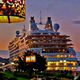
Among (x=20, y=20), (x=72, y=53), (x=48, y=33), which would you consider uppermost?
(x=48, y=33)

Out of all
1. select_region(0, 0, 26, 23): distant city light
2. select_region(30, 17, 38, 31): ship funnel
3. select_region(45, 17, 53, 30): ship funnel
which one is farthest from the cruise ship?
select_region(0, 0, 26, 23): distant city light

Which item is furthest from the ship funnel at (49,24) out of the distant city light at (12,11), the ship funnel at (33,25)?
the distant city light at (12,11)

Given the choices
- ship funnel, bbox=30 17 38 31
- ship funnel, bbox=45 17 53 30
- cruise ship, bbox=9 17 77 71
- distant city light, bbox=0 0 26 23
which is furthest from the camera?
ship funnel, bbox=45 17 53 30

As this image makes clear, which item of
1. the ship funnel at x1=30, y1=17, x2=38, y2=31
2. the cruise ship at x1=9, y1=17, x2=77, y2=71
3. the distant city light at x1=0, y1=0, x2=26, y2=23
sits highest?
the ship funnel at x1=30, y1=17, x2=38, y2=31

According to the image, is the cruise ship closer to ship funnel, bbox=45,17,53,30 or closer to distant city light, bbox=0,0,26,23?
ship funnel, bbox=45,17,53,30

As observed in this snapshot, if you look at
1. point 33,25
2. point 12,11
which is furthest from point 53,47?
point 12,11

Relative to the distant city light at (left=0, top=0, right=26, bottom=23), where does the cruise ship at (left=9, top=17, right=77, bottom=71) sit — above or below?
above

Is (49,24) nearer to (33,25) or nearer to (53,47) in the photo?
(33,25)

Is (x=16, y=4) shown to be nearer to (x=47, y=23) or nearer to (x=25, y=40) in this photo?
(x=25, y=40)

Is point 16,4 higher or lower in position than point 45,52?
lower

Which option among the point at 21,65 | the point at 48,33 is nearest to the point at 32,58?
the point at 21,65

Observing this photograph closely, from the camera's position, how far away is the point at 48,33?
92562mm

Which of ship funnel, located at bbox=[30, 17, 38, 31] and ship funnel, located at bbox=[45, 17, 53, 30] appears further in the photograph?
ship funnel, located at bbox=[45, 17, 53, 30]

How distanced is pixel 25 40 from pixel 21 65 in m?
48.1
